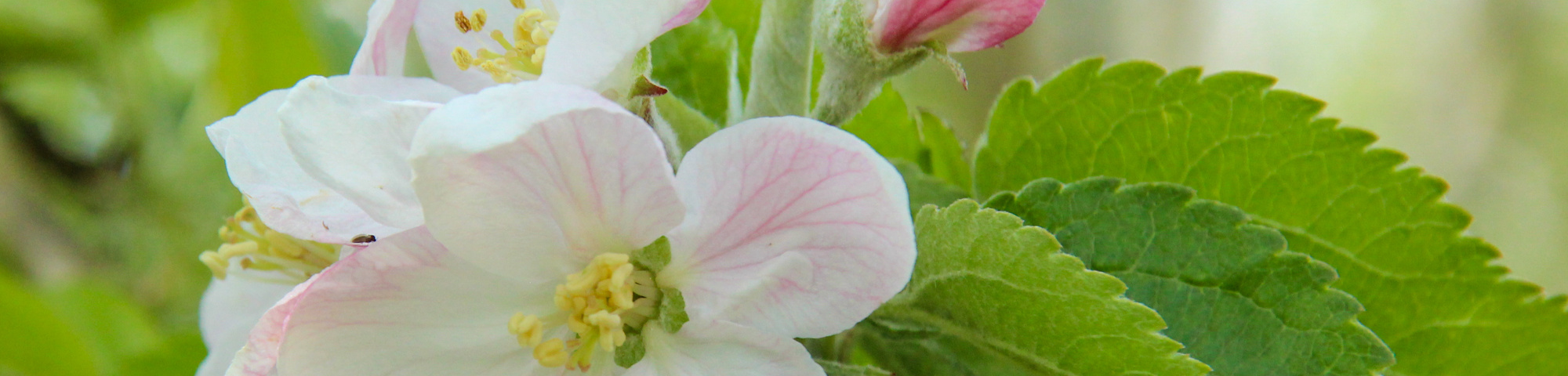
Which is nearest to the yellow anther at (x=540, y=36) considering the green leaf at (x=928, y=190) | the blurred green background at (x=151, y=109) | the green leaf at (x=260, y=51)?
the green leaf at (x=928, y=190)

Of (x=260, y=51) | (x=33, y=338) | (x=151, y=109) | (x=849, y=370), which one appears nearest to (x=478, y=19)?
(x=849, y=370)

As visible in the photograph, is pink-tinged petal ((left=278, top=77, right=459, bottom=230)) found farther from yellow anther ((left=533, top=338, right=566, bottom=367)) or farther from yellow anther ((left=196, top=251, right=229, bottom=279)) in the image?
yellow anther ((left=196, top=251, right=229, bottom=279))

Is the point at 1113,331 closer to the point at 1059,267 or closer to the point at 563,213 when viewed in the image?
the point at 1059,267

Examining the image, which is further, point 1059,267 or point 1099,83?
point 1099,83

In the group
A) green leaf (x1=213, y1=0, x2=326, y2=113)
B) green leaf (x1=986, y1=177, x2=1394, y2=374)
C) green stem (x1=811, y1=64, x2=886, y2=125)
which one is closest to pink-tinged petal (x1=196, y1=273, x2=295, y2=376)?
green stem (x1=811, y1=64, x2=886, y2=125)

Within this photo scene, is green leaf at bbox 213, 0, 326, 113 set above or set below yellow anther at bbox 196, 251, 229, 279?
above

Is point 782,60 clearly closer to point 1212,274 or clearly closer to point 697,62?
point 697,62

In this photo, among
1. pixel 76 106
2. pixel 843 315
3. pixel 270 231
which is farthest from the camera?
pixel 76 106

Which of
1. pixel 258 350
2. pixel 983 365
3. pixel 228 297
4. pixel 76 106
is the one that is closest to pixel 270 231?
pixel 228 297
